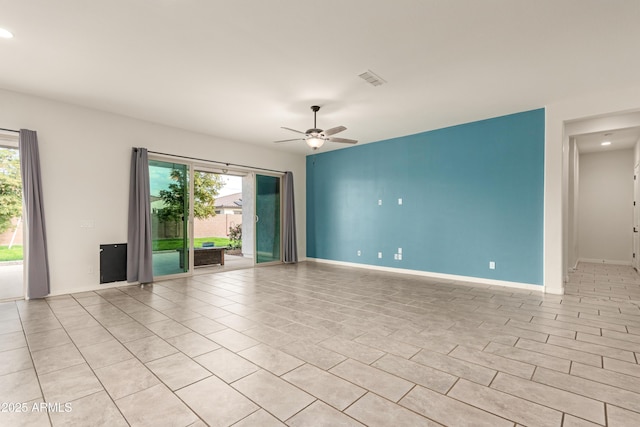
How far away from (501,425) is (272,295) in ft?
11.4

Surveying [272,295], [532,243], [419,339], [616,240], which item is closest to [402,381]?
[419,339]

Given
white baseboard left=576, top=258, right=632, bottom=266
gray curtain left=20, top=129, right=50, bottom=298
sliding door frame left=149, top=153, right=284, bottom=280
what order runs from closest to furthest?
1. gray curtain left=20, top=129, right=50, bottom=298
2. sliding door frame left=149, top=153, right=284, bottom=280
3. white baseboard left=576, top=258, right=632, bottom=266

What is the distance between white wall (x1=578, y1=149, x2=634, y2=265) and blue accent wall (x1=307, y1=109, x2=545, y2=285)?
15.6 ft

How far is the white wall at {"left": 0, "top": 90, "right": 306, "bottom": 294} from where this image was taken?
459cm

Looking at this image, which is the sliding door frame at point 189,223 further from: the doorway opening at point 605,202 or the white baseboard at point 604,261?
the white baseboard at point 604,261

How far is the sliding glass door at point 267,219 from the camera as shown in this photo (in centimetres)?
777

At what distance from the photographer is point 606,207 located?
7.91 meters

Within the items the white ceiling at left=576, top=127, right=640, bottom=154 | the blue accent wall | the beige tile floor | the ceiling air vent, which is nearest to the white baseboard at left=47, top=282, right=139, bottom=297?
the beige tile floor

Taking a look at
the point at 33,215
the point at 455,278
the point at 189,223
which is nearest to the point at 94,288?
the point at 33,215

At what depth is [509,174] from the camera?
5281 mm

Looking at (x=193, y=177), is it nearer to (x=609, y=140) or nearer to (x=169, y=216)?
(x=169, y=216)

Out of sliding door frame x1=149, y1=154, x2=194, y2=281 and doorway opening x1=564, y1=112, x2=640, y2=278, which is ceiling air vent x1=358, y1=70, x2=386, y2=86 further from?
doorway opening x1=564, y1=112, x2=640, y2=278

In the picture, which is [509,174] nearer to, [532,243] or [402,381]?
[532,243]

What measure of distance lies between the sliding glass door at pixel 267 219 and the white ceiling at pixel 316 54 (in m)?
2.89
